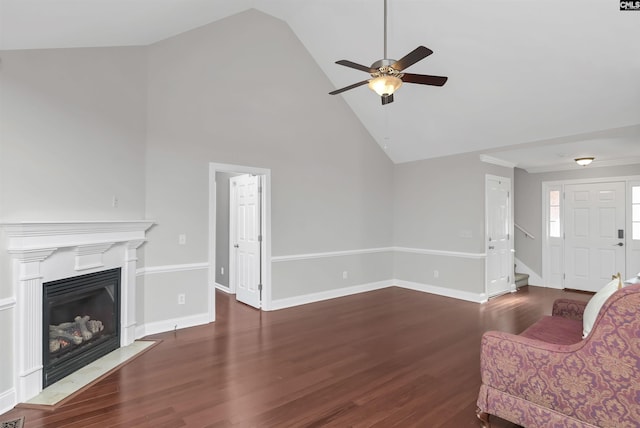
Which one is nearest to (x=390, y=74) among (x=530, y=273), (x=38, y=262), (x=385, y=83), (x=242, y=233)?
(x=385, y=83)

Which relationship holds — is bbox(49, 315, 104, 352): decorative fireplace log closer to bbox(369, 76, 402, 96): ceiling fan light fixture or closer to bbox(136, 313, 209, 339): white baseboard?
bbox(136, 313, 209, 339): white baseboard

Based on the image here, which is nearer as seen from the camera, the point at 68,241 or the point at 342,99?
the point at 68,241

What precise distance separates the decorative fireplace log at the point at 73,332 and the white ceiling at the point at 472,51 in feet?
7.76

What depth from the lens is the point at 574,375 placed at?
182 centimetres

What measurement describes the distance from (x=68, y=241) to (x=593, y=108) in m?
5.84

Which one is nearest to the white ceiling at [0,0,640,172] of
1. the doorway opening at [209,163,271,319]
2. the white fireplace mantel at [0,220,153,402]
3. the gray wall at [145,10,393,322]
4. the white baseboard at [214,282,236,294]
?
the gray wall at [145,10,393,322]

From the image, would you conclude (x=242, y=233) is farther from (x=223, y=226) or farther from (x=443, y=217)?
(x=443, y=217)

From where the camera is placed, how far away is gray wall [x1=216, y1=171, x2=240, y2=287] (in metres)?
6.20

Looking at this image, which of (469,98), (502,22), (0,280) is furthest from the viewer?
(469,98)

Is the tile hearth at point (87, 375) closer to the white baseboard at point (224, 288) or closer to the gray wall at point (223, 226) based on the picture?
the white baseboard at point (224, 288)

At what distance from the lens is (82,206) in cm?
318

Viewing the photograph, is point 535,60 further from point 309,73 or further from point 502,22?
point 309,73

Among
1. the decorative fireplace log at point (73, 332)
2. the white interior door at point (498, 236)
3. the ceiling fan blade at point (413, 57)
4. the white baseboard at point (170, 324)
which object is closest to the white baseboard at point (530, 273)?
the white interior door at point (498, 236)

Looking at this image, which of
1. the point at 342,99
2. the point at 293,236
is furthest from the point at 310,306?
the point at 342,99
